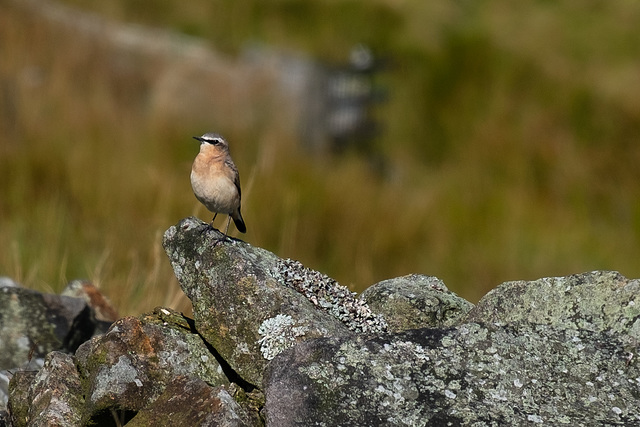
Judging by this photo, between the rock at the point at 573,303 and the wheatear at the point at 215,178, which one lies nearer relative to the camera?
the rock at the point at 573,303

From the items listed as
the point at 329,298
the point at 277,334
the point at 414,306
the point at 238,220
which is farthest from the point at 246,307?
the point at 238,220

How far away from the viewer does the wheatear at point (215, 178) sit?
5266 mm

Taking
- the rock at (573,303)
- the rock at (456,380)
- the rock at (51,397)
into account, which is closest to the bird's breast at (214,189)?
the rock at (51,397)

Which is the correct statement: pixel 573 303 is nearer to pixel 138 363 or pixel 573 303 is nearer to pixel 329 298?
pixel 329 298

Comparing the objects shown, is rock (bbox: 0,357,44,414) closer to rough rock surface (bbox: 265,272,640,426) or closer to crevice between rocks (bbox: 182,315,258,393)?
crevice between rocks (bbox: 182,315,258,393)

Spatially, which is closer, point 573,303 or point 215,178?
point 573,303

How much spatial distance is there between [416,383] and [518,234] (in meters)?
9.45

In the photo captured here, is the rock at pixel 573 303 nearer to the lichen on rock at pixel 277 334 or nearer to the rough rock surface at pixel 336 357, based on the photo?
the rough rock surface at pixel 336 357

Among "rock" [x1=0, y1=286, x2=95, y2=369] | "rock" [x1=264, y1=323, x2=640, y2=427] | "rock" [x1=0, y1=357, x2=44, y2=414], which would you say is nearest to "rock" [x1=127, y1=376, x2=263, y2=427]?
"rock" [x1=264, y1=323, x2=640, y2=427]

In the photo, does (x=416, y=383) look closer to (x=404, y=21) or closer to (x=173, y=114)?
(x=173, y=114)

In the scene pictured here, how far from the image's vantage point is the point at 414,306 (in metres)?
4.20

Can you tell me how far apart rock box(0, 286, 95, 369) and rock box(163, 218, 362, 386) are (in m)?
1.19

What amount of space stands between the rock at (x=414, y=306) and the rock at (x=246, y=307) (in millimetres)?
301

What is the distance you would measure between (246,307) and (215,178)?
1586mm
